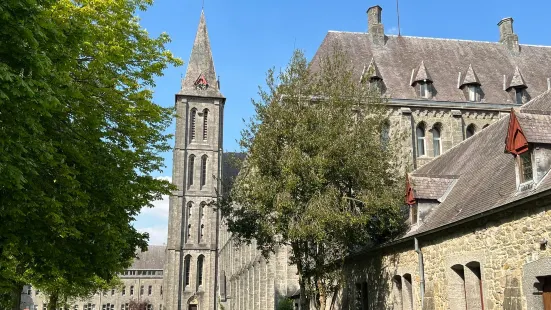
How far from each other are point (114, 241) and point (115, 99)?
11.5 ft

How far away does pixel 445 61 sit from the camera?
35375mm

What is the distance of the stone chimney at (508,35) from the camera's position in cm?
3669

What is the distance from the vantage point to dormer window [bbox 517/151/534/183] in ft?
39.1

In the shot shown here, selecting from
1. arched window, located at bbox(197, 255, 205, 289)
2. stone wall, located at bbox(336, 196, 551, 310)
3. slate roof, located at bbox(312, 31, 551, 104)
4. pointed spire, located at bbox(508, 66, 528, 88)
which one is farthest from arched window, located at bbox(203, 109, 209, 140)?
stone wall, located at bbox(336, 196, 551, 310)

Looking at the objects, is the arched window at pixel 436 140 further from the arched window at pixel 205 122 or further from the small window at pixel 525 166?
the arched window at pixel 205 122

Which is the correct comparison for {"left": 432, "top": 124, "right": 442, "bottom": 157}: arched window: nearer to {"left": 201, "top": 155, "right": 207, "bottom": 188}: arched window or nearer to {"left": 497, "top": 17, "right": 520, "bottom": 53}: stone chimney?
{"left": 497, "top": 17, "right": 520, "bottom": 53}: stone chimney

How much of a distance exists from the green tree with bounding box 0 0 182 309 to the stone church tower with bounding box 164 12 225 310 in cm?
4075

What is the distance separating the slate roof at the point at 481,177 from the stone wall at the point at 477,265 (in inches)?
15.7

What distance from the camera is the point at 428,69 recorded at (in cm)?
3450

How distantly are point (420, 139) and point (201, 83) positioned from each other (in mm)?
34447

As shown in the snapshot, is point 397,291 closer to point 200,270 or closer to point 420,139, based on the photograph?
point 420,139

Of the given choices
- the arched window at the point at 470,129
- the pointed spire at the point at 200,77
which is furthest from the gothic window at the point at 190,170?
the arched window at the point at 470,129

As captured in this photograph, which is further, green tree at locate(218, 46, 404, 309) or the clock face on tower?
the clock face on tower

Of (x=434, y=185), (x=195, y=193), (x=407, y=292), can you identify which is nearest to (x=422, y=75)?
(x=434, y=185)
